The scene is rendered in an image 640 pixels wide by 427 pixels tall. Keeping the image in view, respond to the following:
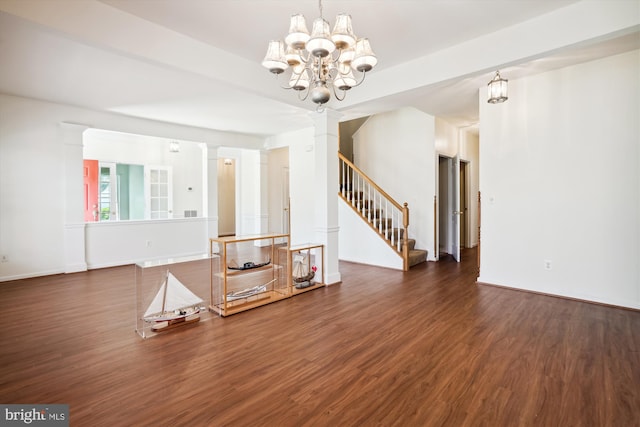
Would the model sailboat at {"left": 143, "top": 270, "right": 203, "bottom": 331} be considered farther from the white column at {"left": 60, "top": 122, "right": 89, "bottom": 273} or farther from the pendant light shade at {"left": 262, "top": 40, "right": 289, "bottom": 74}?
the white column at {"left": 60, "top": 122, "right": 89, "bottom": 273}

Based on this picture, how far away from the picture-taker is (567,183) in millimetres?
3984

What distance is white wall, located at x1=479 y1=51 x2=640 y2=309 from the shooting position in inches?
142

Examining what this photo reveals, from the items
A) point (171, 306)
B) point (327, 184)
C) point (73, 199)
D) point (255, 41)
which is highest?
point (255, 41)

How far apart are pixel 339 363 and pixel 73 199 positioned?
5708mm

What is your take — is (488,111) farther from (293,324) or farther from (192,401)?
(192,401)

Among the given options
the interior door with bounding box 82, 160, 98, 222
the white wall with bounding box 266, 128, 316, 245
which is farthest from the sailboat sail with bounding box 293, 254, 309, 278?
the interior door with bounding box 82, 160, 98, 222

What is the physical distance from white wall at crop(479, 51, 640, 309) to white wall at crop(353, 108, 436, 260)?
173 centimetres

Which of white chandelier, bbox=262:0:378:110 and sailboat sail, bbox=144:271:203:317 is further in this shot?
sailboat sail, bbox=144:271:203:317

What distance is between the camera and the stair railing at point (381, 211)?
587 cm

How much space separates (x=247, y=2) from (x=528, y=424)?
358 cm

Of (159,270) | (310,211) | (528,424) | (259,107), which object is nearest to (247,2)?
(159,270)

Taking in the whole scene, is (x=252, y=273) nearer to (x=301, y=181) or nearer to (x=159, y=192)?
(x=301, y=181)

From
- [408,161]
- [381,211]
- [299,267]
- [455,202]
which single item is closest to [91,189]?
[299,267]

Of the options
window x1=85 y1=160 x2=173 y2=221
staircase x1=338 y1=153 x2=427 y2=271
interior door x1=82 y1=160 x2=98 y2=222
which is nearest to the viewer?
staircase x1=338 y1=153 x2=427 y2=271
